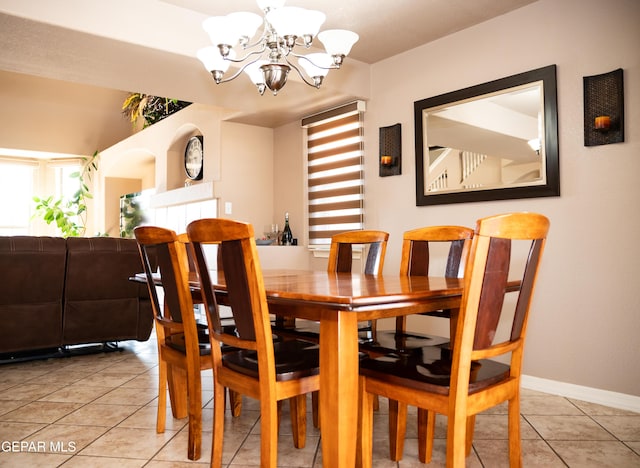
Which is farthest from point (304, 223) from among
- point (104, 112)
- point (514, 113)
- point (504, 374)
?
point (104, 112)

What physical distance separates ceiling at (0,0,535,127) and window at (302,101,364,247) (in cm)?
37

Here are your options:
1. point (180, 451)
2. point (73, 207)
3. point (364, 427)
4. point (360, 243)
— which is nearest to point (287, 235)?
point (360, 243)

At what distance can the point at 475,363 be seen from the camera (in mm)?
1787

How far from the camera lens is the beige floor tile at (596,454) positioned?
205 cm

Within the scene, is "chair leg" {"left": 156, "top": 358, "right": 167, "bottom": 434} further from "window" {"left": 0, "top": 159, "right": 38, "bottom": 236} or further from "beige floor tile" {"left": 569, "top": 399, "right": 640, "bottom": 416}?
"window" {"left": 0, "top": 159, "right": 38, "bottom": 236}

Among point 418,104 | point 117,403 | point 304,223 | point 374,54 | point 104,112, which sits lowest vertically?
point 117,403

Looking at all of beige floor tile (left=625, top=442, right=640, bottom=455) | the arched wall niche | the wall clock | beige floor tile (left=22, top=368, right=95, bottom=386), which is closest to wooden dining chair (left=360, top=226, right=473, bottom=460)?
beige floor tile (left=625, top=442, right=640, bottom=455)

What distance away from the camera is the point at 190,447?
208 centimetres

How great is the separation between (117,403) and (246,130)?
333cm

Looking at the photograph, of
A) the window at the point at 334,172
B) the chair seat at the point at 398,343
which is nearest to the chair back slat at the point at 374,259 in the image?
the chair seat at the point at 398,343

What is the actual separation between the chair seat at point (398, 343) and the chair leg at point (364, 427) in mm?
289

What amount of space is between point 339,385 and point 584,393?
7.10ft

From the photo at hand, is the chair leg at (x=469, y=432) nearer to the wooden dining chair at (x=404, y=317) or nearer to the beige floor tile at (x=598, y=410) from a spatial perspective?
the wooden dining chair at (x=404, y=317)

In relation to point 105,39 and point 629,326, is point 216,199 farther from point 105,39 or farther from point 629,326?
point 629,326
